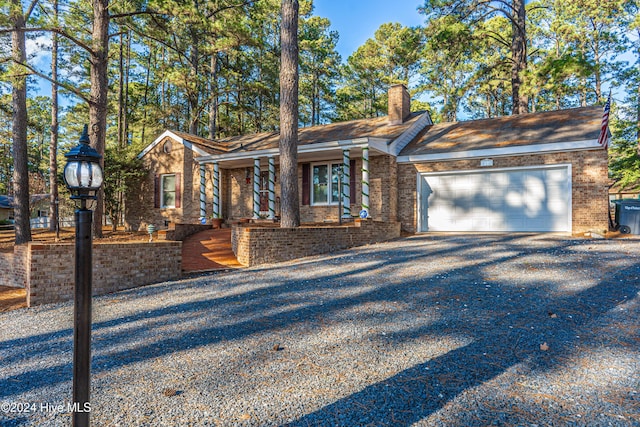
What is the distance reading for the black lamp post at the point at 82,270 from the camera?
1983mm

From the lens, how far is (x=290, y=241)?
868 centimetres

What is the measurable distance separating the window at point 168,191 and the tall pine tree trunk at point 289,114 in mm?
8354

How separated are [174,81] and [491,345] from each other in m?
17.6

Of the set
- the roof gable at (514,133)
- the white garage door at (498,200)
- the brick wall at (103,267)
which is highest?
the roof gable at (514,133)

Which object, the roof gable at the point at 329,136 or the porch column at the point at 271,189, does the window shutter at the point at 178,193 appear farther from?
the porch column at the point at 271,189

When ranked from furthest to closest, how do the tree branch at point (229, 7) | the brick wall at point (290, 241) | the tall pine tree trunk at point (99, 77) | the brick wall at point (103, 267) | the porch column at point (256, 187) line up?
1. the porch column at point (256, 187)
2. the tree branch at point (229, 7)
3. the tall pine tree trunk at point (99, 77)
4. the brick wall at point (290, 241)
5. the brick wall at point (103, 267)

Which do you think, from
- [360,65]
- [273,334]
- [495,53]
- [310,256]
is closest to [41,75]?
[310,256]

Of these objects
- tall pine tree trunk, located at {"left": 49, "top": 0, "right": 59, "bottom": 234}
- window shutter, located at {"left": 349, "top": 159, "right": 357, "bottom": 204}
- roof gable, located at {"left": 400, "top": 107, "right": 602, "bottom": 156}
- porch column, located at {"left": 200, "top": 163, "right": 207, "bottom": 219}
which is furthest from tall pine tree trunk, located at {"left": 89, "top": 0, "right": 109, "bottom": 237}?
roof gable, located at {"left": 400, "top": 107, "right": 602, "bottom": 156}

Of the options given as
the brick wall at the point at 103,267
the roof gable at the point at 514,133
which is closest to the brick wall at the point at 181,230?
the brick wall at the point at 103,267

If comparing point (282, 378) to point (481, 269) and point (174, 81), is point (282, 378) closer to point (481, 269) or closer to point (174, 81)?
point (481, 269)

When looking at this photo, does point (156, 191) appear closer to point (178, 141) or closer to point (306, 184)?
point (178, 141)

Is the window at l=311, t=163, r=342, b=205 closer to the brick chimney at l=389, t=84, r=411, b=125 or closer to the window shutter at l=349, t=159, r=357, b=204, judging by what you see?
the window shutter at l=349, t=159, r=357, b=204

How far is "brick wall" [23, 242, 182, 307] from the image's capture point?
18.2ft

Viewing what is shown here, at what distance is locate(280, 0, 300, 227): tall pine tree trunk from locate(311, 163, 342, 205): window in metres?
4.24
